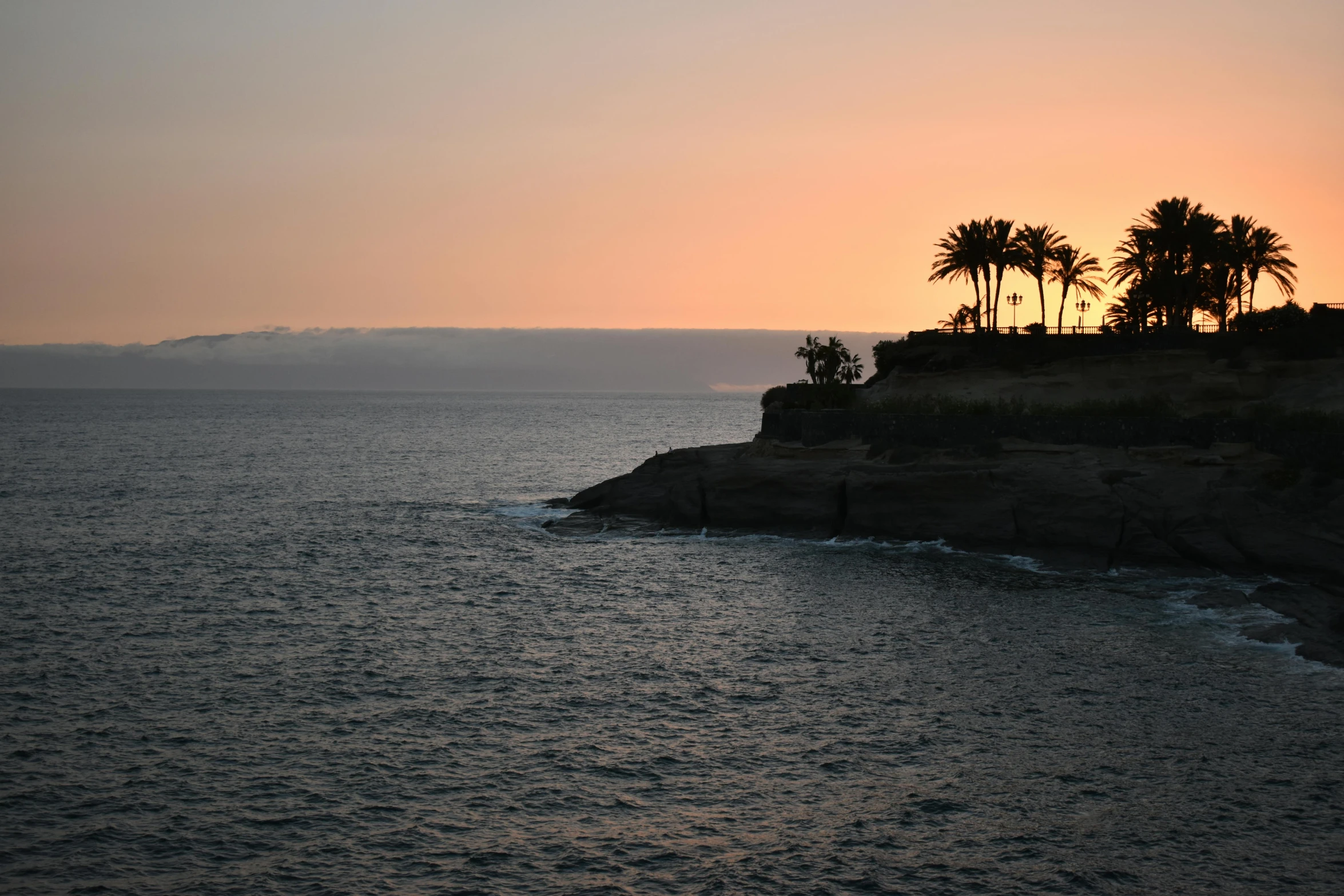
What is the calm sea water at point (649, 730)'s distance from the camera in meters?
19.3

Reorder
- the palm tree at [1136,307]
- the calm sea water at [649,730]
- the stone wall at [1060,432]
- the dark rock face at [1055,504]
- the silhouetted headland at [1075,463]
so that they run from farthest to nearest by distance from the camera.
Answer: the palm tree at [1136,307] → the stone wall at [1060,432] → the silhouetted headland at [1075,463] → the dark rock face at [1055,504] → the calm sea water at [649,730]

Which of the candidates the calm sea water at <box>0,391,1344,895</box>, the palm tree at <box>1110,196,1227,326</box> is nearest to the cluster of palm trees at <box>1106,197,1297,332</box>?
the palm tree at <box>1110,196,1227,326</box>

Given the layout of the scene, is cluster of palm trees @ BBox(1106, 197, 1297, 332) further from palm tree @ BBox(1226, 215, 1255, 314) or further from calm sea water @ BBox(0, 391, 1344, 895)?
calm sea water @ BBox(0, 391, 1344, 895)

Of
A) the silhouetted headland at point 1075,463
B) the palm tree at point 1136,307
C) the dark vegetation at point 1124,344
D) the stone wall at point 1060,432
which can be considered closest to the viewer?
the silhouetted headland at point 1075,463

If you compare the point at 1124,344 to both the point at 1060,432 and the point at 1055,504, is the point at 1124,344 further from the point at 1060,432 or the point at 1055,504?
the point at 1055,504

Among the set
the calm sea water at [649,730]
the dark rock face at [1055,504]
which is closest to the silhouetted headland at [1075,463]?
the dark rock face at [1055,504]

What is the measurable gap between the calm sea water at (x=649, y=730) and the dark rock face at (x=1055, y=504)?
134 inches

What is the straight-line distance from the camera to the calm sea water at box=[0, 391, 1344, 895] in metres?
19.3

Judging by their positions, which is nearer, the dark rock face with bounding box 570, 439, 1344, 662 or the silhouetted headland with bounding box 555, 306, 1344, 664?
the dark rock face with bounding box 570, 439, 1344, 662

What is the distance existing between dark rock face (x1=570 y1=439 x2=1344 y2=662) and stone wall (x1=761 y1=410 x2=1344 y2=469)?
27.6 inches

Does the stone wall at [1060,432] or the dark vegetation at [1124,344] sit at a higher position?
the dark vegetation at [1124,344]

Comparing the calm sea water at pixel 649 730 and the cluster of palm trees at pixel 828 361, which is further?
the cluster of palm trees at pixel 828 361

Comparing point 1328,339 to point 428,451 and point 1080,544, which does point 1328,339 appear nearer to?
point 1080,544

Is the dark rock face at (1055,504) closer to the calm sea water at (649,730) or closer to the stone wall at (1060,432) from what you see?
the stone wall at (1060,432)
